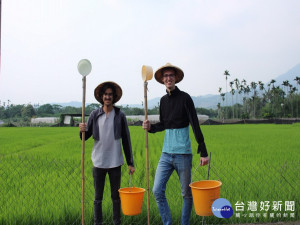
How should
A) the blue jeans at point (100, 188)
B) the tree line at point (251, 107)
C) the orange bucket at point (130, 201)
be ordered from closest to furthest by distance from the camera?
the orange bucket at point (130, 201) < the blue jeans at point (100, 188) < the tree line at point (251, 107)

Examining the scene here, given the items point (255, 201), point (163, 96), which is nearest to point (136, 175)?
point (255, 201)

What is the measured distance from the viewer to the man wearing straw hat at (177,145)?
2.63m

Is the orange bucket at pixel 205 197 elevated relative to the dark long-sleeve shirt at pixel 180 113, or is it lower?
lower

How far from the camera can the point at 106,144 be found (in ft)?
8.87

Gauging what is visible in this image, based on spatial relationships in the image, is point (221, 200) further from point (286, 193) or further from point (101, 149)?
point (286, 193)

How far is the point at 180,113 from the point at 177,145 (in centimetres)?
29

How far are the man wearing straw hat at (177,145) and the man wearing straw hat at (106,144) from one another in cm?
31

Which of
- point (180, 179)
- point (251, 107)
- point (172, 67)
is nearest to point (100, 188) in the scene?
point (180, 179)

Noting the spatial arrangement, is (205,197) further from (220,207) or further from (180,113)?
(180,113)

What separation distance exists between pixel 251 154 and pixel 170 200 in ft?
15.8

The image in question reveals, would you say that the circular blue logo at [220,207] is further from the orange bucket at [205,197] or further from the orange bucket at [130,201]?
the orange bucket at [130,201]

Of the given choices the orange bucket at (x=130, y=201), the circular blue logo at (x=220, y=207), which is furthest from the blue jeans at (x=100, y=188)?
the circular blue logo at (x=220, y=207)

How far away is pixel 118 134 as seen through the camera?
2746mm

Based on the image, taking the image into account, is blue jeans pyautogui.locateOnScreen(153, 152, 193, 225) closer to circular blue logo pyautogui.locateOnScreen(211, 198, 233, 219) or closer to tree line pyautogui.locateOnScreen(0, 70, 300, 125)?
circular blue logo pyautogui.locateOnScreen(211, 198, 233, 219)
